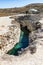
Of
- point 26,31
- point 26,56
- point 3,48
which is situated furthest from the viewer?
point 26,31

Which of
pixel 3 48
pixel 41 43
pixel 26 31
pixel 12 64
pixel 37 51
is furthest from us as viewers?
pixel 26 31

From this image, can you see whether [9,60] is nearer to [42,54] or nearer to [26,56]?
[26,56]

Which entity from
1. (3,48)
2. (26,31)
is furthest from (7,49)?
(26,31)

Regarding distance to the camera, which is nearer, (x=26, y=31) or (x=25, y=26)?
(x=26, y=31)

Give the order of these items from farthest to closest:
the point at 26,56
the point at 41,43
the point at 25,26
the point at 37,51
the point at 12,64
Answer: the point at 25,26 < the point at 41,43 < the point at 37,51 < the point at 26,56 < the point at 12,64

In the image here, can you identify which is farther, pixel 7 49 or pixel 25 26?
pixel 25 26

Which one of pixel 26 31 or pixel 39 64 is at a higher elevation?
pixel 39 64

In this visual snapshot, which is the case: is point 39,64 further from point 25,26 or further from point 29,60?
point 25,26

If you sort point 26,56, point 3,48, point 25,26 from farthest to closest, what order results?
point 25,26 → point 3,48 → point 26,56

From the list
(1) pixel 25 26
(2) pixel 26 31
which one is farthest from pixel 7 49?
(1) pixel 25 26
